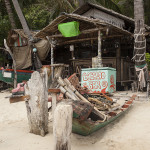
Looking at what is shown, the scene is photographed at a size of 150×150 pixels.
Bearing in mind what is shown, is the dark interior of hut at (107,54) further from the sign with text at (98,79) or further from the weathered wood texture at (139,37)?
the sign with text at (98,79)

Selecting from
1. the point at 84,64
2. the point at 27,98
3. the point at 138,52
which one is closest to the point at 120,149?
the point at 27,98

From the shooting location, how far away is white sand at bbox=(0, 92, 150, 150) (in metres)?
3.54

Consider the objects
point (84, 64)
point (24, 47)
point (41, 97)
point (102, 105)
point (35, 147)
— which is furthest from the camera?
point (24, 47)

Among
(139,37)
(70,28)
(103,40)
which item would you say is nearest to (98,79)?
(139,37)

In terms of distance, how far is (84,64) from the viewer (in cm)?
1095

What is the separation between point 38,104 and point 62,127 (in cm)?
163

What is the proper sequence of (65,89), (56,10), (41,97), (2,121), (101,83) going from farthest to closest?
(56,10), (101,83), (2,121), (65,89), (41,97)

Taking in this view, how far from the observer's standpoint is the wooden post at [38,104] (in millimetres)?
4035

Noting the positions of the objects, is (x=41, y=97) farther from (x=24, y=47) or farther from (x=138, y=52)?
(x=24, y=47)

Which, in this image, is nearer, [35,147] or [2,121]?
[35,147]

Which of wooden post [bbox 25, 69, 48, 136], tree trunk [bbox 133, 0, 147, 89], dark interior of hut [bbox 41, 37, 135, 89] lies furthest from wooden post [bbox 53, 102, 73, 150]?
dark interior of hut [bbox 41, 37, 135, 89]

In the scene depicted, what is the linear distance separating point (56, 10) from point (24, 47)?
17.2 feet

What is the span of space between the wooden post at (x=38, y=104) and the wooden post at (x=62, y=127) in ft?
5.01

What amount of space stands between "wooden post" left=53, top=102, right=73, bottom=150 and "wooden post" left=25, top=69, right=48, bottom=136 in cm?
153
